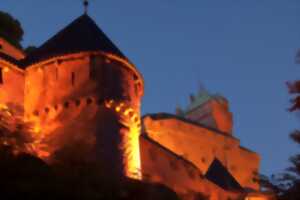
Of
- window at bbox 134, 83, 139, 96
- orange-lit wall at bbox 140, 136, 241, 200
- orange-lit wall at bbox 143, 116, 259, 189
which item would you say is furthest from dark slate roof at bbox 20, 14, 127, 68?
orange-lit wall at bbox 143, 116, 259, 189

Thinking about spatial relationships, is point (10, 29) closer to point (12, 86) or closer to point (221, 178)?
point (12, 86)

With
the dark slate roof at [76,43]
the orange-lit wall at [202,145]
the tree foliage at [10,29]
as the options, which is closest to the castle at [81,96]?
the dark slate roof at [76,43]

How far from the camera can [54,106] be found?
2389cm

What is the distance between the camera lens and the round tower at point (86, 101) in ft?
76.1

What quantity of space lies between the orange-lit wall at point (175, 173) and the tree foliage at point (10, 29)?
8769mm

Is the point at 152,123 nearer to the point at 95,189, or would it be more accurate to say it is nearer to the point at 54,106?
the point at 54,106

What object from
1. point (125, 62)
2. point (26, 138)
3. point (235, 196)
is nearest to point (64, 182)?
point (26, 138)

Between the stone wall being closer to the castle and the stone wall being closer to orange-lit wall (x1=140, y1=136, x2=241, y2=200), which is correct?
the castle

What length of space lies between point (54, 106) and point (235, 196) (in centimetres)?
1286

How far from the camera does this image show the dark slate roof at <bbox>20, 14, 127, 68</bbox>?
25.0 meters

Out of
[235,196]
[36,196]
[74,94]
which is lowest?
[36,196]

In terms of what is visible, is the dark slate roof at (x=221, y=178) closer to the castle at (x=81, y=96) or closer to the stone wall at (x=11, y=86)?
the castle at (x=81, y=96)

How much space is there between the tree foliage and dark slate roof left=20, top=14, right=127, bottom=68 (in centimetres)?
644

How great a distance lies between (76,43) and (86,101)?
9.59ft
